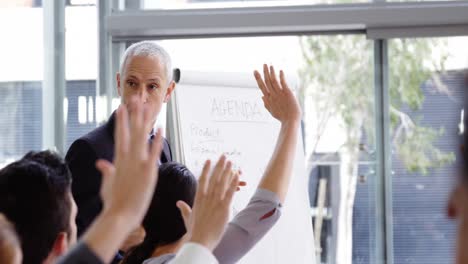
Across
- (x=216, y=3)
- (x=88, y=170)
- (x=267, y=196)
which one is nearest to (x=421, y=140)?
(x=216, y=3)

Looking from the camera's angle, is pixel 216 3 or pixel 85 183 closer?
pixel 85 183

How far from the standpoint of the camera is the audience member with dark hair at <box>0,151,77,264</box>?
121cm

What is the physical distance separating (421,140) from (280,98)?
11.2 ft

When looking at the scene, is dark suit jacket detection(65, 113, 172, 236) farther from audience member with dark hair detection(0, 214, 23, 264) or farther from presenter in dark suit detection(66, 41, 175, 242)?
audience member with dark hair detection(0, 214, 23, 264)

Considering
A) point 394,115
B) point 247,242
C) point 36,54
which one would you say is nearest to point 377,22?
point 394,115

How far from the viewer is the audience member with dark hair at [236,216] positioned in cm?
182

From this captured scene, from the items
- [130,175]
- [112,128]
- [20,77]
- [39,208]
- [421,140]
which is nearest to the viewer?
[130,175]

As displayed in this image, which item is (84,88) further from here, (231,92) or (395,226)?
(395,226)

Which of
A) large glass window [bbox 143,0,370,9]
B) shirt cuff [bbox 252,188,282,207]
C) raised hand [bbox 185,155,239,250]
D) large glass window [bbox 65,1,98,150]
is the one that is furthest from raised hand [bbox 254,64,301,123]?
large glass window [bbox 65,1,98,150]

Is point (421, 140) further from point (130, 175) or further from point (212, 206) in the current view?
point (130, 175)

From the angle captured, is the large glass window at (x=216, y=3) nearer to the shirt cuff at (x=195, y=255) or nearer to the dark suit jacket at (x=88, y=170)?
the dark suit jacket at (x=88, y=170)

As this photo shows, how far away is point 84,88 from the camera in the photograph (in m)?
5.32

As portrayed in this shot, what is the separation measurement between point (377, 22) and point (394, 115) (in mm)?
655

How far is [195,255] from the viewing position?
1.27 m
